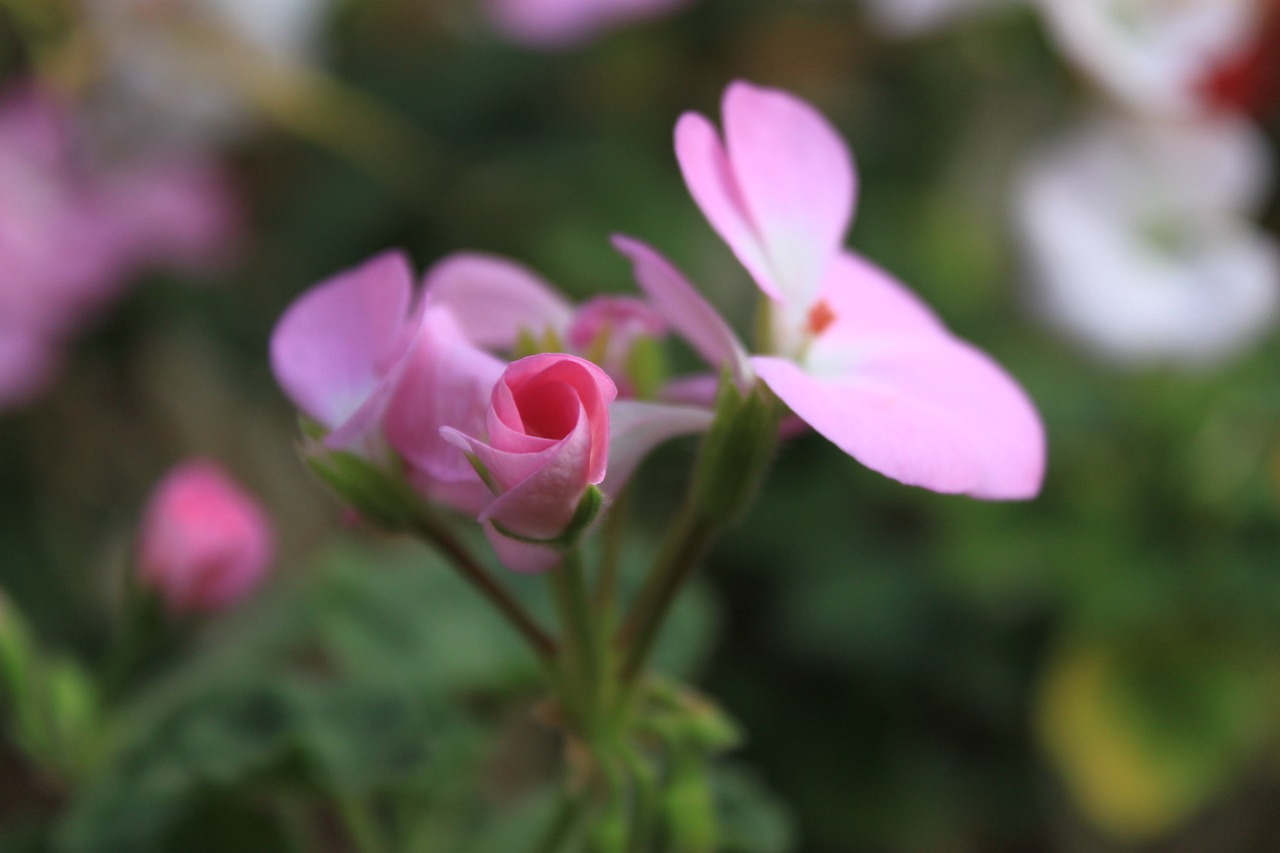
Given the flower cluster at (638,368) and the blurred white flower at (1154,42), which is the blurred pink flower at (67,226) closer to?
the flower cluster at (638,368)

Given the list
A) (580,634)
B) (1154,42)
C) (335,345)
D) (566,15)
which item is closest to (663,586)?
(580,634)

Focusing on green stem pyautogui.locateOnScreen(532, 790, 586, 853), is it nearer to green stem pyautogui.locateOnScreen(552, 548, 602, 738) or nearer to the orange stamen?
green stem pyautogui.locateOnScreen(552, 548, 602, 738)

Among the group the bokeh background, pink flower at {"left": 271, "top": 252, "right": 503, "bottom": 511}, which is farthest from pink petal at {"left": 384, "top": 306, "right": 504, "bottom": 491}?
the bokeh background

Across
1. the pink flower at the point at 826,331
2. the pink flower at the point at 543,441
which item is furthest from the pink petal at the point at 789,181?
the pink flower at the point at 543,441

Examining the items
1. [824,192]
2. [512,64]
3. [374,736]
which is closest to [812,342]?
[824,192]

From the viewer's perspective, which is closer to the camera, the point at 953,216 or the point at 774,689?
the point at 774,689

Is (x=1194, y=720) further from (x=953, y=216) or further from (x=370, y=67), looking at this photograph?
(x=370, y=67)

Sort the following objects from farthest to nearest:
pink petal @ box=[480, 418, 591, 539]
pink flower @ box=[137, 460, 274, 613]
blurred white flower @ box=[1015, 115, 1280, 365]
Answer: blurred white flower @ box=[1015, 115, 1280, 365] < pink flower @ box=[137, 460, 274, 613] < pink petal @ box=[480, 418, 591, 539]
